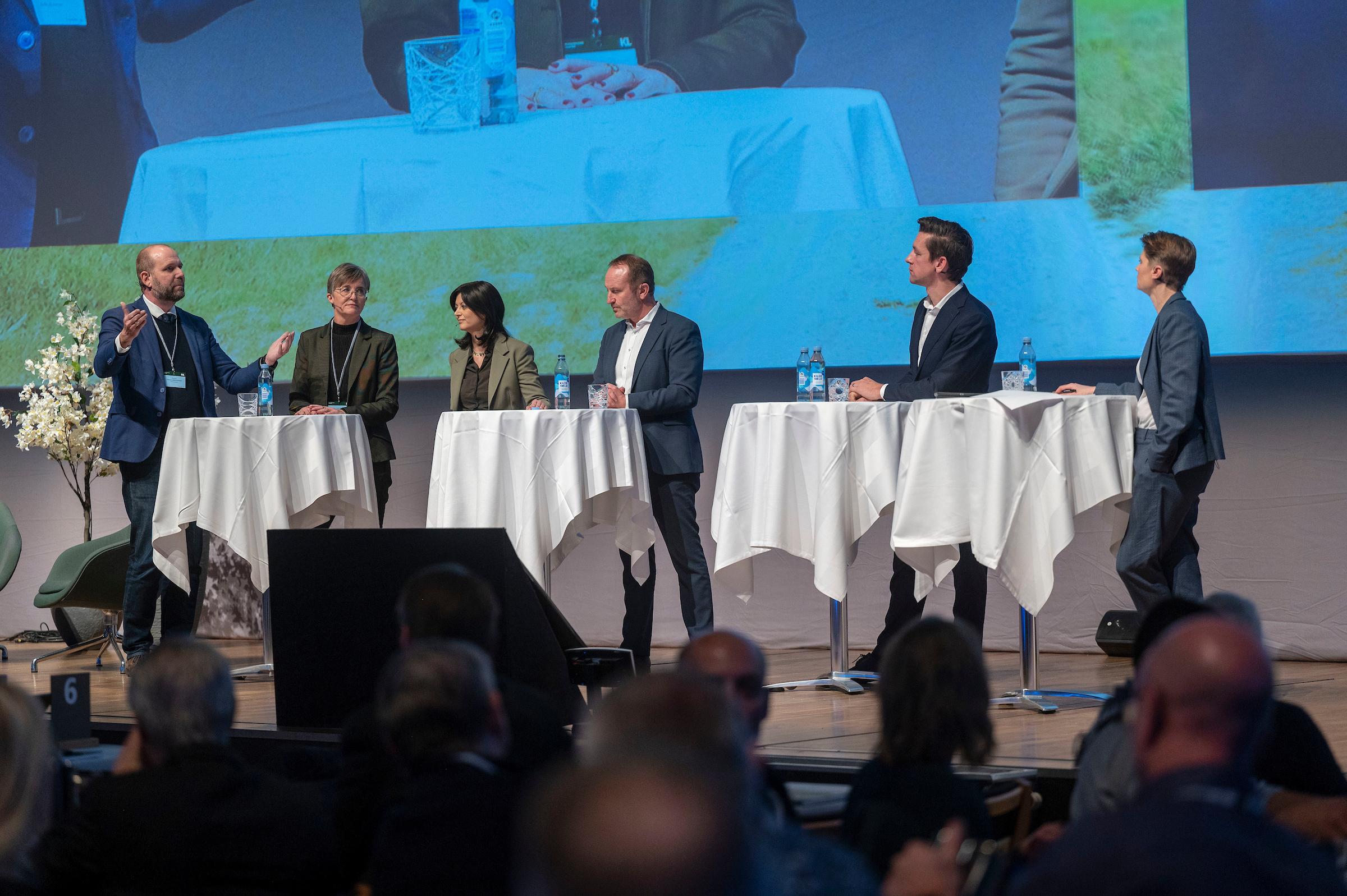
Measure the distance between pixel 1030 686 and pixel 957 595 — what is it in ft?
1.60

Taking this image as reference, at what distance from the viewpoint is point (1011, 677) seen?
16.0 ft

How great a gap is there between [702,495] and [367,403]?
1.70m

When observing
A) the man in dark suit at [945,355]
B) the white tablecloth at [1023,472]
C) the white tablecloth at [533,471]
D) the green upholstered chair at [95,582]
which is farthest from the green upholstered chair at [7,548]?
the white tablecloth at [1023,472]

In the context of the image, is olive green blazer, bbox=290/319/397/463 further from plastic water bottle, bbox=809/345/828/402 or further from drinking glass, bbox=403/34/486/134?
plastic water bottle, bbox=809/345/828/402

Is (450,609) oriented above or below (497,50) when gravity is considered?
below

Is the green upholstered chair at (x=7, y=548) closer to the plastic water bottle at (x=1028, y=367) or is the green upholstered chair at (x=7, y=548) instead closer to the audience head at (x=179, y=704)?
the plastic water bottle at (x=1028, y=367)

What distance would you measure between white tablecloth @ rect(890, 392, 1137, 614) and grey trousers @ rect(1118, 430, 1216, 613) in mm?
71

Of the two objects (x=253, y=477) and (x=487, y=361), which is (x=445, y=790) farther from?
(x=487, y=361)

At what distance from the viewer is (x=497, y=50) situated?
632 cm

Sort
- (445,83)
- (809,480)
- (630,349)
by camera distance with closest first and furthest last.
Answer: (809,480), (630,349), (445,83)

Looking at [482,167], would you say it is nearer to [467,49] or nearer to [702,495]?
[467,49]

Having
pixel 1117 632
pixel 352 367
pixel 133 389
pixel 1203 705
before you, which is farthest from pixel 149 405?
pixel 1203 705

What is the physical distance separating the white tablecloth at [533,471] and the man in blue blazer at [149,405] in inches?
36.4

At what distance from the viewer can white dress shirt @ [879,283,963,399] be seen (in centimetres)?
467
